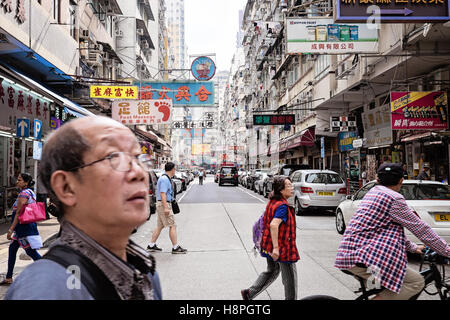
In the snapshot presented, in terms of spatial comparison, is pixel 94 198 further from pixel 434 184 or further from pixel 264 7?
pixel 264 7

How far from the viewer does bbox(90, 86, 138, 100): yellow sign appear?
16.3 m

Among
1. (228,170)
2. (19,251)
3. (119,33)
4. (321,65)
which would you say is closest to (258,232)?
(19,251)

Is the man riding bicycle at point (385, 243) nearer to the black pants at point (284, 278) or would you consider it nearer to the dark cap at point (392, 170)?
the dark cap at point (392, 170)

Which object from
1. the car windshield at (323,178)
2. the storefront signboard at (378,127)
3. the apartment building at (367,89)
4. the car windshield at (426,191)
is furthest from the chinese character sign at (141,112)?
the car windshield at (426,191)

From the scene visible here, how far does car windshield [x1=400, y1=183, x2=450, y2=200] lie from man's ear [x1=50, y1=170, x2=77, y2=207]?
7367 mm

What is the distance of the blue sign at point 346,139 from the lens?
20078 millimetres

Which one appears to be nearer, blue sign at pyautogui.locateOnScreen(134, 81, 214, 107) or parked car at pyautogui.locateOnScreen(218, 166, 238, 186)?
blue sign at pyautogui.locateOnScreen(134, 81, 214, 107)

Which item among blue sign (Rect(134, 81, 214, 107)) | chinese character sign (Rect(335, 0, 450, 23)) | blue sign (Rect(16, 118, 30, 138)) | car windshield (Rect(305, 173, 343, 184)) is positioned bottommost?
car windshield (Rect(305, 173, 343, 184))

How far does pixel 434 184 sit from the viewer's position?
7.77 m

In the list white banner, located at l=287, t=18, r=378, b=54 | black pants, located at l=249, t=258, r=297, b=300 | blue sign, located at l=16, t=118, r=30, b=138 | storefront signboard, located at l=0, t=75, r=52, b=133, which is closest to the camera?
black pants, located at l=249, t=258, r=297, b=300

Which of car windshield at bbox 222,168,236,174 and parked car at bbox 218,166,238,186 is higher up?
car windshield at bbox 222,168,236,174

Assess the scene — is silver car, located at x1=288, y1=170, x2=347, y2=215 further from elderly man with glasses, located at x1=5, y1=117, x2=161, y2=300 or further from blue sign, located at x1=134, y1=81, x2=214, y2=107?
elderly man with glasses, located at x1=5, y1=117, x2=161, y2=300

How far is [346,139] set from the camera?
69.0ft

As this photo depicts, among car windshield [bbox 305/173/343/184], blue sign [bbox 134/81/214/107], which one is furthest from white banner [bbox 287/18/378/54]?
blue sign [bbox 134/81/214/107]
